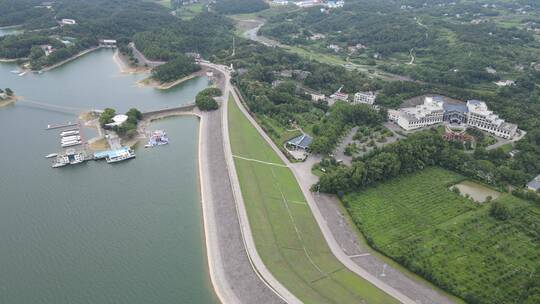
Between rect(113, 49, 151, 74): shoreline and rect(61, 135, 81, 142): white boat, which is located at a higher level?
rect(61, 135, 81, 142): white boat

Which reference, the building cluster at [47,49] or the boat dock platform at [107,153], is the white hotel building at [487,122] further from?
the building cluster at [47,49]

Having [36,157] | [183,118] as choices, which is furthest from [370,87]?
[36,157]

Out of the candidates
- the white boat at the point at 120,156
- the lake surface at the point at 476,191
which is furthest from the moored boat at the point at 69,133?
the lake surface at the point at 476,191

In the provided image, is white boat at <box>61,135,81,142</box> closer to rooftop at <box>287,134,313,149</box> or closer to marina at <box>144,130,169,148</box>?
marina at <box>144,130,169,148</box>

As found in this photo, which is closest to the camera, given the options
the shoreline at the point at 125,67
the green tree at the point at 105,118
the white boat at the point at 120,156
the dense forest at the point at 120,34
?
the white boat at the point at 120,156

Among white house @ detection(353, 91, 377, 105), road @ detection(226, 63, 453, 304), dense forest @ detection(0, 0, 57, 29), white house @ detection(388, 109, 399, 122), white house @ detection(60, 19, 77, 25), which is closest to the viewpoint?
road @ detection(226, 63, 453, 304)

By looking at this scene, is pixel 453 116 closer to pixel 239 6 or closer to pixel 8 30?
pixel 239 6

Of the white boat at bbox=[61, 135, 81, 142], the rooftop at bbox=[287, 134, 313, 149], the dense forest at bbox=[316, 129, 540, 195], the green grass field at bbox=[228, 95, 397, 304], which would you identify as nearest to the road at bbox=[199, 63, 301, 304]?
the green grass field at bbox=[228, 95, 397, 304]

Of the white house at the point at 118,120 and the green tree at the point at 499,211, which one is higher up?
the green tree at the point at 499,211
